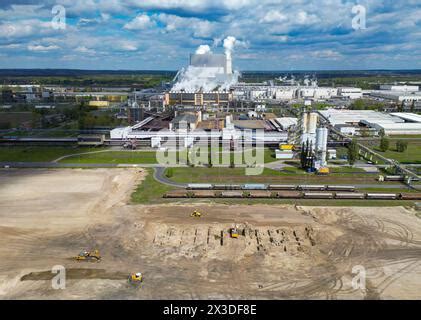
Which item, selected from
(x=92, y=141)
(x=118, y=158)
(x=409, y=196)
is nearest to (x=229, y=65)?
(x=92, y=141)

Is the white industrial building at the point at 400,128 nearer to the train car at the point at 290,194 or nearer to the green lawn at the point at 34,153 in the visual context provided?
the train car at the point at 290,194

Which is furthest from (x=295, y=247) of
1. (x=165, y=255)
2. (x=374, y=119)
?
(x=374, y=119)

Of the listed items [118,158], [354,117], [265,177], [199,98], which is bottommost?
[265,177]

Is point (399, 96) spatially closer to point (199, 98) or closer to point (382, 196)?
point (199, 98)

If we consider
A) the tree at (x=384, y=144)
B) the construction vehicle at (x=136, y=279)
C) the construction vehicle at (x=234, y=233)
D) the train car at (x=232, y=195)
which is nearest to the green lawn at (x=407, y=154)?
the tree at (x=384, y=144)

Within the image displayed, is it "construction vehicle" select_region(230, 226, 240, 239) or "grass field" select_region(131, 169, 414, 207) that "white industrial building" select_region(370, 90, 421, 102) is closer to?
"grass field" select_region(131, 169, 414, 207)
